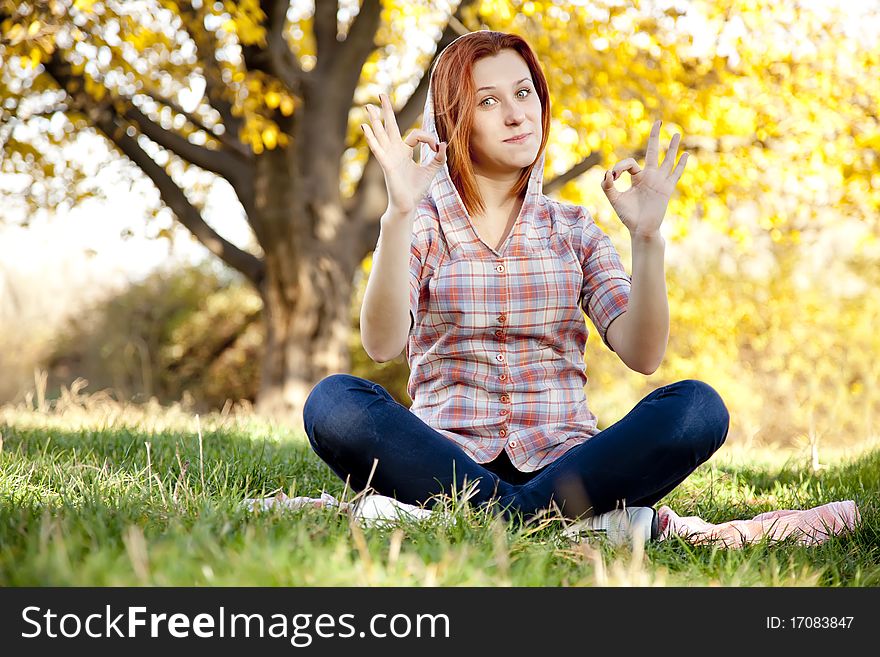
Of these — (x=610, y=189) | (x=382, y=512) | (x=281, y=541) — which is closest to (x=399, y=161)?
(x=610, y=189)

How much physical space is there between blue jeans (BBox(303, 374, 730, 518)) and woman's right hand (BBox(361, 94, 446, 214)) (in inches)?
19.2

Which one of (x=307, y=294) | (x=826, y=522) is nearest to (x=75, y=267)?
(x=307, y=294)

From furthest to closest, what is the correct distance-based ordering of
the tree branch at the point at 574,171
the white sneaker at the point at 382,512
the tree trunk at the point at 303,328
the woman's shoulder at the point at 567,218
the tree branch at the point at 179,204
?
the tree branch at the point at 574,171 → the tree trunk at the point at 303,328 → the tree branch at the point at 179,204 → the woman's shoulder at the point at 567,218 → the white sneaker at the point at 382,512

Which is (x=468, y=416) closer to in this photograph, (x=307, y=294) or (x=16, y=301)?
(x=307, y=294)

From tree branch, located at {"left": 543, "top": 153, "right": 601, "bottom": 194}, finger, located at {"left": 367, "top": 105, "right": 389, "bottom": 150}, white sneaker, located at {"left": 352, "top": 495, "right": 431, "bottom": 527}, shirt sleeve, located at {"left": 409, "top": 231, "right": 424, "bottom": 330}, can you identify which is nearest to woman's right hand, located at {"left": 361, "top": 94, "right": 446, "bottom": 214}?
finger, located at {"left": 367, "top": 105, "right": 389, "bottom": 150}

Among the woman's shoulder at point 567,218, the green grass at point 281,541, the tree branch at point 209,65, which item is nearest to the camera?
the green grass at point 281,541

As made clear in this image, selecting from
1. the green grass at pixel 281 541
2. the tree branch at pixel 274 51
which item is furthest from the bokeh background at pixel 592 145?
the green grass at pixel 281 541

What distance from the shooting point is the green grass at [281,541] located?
1311mm

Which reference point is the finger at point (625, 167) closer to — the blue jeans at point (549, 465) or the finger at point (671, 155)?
the finger at point (671, 155)

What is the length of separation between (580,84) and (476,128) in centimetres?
335

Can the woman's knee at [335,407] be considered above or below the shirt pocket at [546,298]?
below

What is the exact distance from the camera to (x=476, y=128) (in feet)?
8.40

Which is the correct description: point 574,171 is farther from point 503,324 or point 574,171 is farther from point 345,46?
point 503,324

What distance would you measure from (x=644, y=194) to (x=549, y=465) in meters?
0.70
